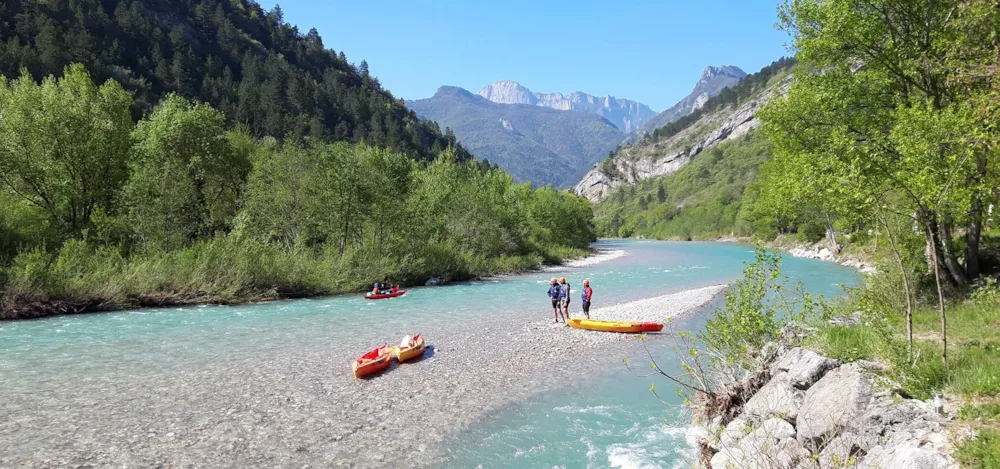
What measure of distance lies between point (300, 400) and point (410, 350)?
4.66m

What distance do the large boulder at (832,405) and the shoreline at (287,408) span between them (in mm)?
6532

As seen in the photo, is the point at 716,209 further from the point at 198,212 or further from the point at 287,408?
the point at 287,408

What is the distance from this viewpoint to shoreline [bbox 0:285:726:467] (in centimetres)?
991

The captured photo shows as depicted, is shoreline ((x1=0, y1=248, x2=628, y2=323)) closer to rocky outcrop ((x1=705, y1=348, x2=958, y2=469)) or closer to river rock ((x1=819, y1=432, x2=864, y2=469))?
rocky outcrop ((x1=705, y1=348, x2=958, y2=469))

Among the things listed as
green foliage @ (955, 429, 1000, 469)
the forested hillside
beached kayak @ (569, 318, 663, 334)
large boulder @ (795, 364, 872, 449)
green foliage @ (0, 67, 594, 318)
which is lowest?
beached kayak @ (569, 318, 663, 334)

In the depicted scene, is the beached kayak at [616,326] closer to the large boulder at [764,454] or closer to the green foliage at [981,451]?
the large boulder at [764,454]

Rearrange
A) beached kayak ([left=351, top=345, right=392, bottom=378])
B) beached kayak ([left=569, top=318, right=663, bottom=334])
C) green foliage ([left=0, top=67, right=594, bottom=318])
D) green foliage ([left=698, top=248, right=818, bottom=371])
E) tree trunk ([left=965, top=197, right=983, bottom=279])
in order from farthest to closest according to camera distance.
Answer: green foliage ([left=0, top=67, right=594, bottom=318]) < beached kayak ([left=569, top=318, right=663, bottom=334]) < tree trunk ([left=965, top=197, right=983, bottom=279]) < beached kayak ([left=351, top=345, right=392, bottom=378]) < green foliage ([left=698, top=248, right=818, bottom=371])

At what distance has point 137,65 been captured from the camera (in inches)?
3684

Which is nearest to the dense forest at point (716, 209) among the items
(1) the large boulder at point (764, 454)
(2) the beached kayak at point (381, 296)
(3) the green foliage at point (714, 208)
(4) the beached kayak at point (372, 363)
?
(3) the green foliage at point (714, 208)

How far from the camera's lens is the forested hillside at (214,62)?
266ft

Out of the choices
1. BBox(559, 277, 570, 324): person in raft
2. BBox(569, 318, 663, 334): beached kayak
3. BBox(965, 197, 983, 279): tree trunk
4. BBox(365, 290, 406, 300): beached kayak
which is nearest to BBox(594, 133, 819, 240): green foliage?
BBox(365, 290, 406, 300): beached kayak

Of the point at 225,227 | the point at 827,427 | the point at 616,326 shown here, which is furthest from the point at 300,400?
the point at 225,227

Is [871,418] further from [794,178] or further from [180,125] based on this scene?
[180,125]

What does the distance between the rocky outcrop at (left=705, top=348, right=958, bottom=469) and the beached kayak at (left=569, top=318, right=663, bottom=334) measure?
438 inches
